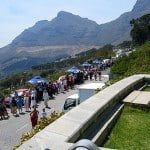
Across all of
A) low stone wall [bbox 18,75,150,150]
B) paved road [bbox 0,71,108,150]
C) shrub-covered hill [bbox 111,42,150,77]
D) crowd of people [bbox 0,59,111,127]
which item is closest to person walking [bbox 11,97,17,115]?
crowd of people [bbox 0,59,111,127]

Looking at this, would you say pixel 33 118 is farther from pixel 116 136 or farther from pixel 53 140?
pixel 53 140

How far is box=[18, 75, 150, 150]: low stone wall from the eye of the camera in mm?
5574

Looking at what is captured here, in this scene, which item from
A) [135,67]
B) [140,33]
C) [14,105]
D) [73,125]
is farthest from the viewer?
[140,33]

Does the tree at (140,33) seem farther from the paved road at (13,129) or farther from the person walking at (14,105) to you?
the paved road at (13,129)

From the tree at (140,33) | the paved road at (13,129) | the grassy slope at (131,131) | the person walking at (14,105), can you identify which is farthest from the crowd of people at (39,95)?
the tree at (140,33)

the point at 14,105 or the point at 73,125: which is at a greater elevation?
the point at 73,125

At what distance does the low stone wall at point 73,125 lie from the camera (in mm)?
5574

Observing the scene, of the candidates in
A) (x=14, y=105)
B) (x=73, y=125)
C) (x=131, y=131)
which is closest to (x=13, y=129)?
(x=14, y=105)

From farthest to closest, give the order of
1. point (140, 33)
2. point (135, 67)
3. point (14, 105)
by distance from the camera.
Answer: point (140, 33) < point (14, 105) < point (135, 67)

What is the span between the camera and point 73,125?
257 inches

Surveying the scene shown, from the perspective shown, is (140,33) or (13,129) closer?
(13,129)

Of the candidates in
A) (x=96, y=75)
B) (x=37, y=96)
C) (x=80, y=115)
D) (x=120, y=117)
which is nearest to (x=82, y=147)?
(x=80, y=115)

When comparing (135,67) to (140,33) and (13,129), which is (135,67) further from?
(140,33)

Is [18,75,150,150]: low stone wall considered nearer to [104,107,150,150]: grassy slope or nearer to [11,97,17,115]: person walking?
[104,107,150,150]: grassy slope
